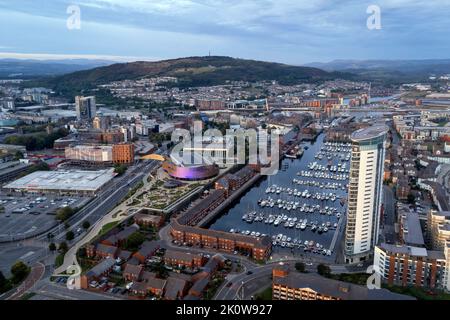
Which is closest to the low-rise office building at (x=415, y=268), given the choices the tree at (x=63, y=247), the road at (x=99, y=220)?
the road at (x=99, y=220)

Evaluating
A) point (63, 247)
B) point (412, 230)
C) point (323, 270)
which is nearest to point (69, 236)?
point (63, 247)

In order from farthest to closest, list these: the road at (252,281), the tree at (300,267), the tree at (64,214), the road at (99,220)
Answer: the tree at (64,214) < the road at (99,220) < the tree at (300,267) < the road at (252,281)

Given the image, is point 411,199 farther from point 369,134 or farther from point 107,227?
point 107,227

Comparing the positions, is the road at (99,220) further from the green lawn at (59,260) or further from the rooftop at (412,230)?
the rooftop at (412,230)
